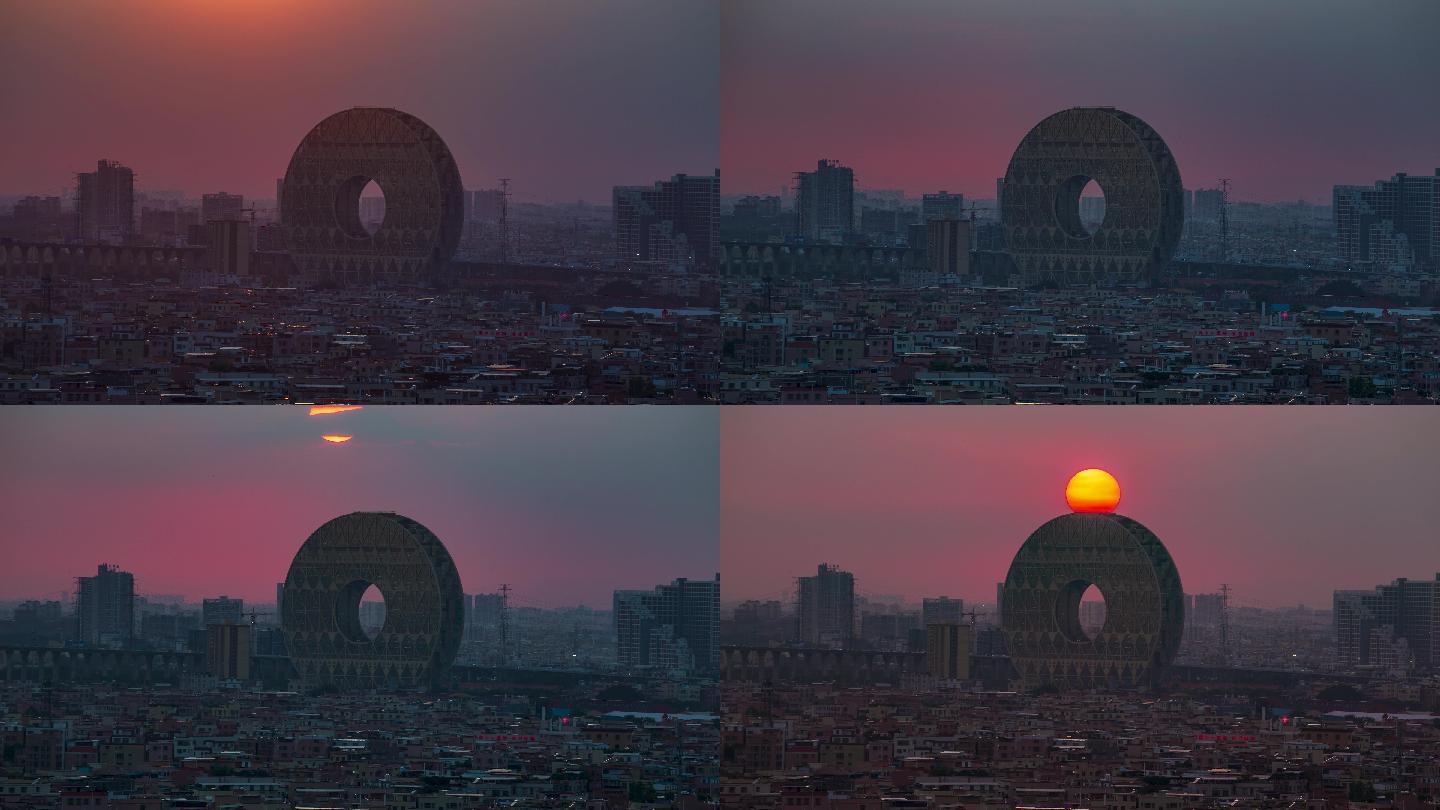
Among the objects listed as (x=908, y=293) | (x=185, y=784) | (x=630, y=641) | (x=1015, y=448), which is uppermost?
(x=908, y=293)

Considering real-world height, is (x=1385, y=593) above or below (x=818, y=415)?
below

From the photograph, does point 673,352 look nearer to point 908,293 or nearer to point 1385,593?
point 908,293

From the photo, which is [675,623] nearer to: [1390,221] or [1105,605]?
[1105,605]

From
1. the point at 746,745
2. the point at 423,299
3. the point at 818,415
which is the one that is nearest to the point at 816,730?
the point at 746,745

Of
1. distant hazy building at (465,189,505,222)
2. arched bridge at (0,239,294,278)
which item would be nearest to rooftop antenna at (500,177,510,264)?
distant hazy building at (465,189,505,222)

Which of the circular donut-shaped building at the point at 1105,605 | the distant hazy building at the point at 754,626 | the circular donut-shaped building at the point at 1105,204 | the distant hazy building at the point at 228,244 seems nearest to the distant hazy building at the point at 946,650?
the circular donut-shaped building at the point at 1105,605

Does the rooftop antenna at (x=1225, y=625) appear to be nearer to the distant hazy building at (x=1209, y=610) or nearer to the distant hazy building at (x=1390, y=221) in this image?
the distant hazy building at (x=1209, y=610)

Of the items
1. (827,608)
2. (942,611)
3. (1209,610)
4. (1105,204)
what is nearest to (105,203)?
(827,608)
